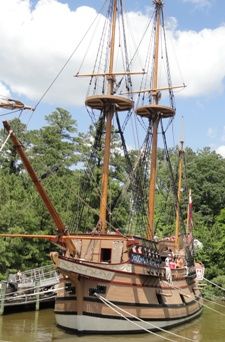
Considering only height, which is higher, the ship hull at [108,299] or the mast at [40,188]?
the mast at [40,188]

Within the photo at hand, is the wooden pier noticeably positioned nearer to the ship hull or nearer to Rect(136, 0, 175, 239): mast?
the ship hull

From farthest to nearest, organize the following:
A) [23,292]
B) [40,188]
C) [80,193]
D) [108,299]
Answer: [80,193]
[23,292]
[108,299]
[40,188]

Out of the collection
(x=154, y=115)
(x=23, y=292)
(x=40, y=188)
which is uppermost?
(x=154, y=115)

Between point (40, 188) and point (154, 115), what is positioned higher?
point (154, 115)

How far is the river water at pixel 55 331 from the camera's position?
22.2 m

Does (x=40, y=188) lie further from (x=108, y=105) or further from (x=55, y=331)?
(x=108, y=105)

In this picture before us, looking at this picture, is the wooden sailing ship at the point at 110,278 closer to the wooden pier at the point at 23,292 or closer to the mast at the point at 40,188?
the mast at the point at 40,188

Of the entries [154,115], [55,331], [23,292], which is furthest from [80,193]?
[55,331]

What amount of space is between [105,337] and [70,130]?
118 feet

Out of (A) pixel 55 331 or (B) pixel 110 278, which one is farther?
(A) pixel 55 331

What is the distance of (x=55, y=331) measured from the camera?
24.4 metres

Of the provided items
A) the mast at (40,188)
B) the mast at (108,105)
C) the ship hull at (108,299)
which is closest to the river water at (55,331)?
the ship hull at (108,299)

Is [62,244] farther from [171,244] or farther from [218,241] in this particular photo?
[218,241]

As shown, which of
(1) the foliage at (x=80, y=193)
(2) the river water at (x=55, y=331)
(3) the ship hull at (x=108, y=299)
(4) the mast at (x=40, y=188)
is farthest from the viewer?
(1) the foliage at (x=80, y=193)
